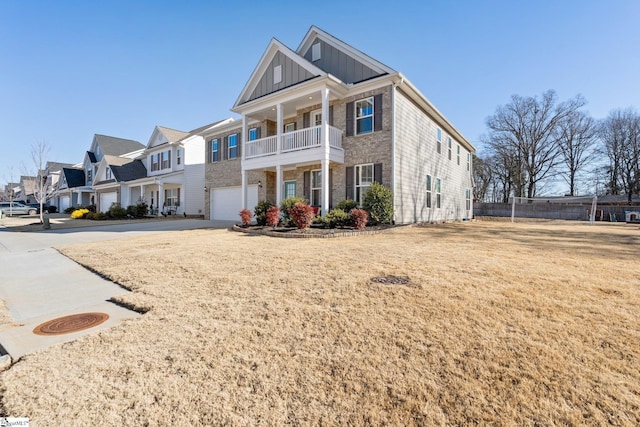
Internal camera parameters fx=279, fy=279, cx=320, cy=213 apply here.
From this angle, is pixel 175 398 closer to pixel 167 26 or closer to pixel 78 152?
pixel 167 26

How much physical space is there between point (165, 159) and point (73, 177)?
20.9 meters

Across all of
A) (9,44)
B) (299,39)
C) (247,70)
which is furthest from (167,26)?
(9,44)

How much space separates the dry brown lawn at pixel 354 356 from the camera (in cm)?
175

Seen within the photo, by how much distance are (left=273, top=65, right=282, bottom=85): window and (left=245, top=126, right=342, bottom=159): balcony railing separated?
3.06 meters

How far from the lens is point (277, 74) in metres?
14.3

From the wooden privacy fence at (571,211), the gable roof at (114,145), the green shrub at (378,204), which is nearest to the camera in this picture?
the green shrub at (378,204)

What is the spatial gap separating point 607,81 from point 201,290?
76.9 feet

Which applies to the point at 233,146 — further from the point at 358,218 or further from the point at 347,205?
the point at 358,218

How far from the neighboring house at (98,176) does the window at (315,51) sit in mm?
22923

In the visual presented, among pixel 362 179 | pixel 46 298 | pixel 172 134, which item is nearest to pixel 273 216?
pixel 362 179

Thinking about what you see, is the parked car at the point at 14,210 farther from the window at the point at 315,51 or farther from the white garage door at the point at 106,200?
the window at the point at 315,51

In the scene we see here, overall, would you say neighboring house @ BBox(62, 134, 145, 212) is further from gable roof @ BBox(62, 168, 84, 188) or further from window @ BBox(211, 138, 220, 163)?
window @ BBox(211, 138, 220, 163)

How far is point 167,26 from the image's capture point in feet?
39.8

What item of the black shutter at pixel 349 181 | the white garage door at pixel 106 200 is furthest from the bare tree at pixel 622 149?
the white garage door at pixel 106 200
